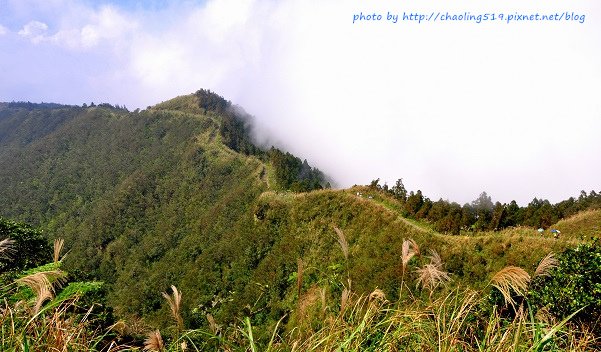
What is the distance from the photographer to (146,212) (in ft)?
173

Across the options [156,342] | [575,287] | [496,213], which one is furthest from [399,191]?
[156,342]

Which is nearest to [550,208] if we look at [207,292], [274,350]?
[274,350]

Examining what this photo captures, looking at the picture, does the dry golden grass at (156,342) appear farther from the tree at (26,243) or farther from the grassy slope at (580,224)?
the tree at (26,243)

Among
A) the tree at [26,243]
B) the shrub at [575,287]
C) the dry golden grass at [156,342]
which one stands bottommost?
the tree at [26,243]

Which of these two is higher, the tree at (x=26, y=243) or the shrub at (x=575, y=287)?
the shrub at (x=575, y=287)

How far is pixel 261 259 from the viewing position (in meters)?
26.2

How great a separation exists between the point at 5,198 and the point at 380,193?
264 feet

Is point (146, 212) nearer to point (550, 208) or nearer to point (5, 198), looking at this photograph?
point (5, 198)

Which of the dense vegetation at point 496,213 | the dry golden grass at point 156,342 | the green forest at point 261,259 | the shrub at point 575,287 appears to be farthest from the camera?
the dense vegetation at point 496,213

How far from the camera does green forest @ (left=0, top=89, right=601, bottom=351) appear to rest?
3.21 metres

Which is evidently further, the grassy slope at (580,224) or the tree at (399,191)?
the tree at (399,191)

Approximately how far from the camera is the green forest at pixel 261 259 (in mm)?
3215

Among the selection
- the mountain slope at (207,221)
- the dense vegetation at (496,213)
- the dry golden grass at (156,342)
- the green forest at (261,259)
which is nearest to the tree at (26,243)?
the green forest at (261,259)

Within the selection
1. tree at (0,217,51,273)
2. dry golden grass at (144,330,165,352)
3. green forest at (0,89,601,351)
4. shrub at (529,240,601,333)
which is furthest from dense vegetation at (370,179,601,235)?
tree at (0,217,51,273)
